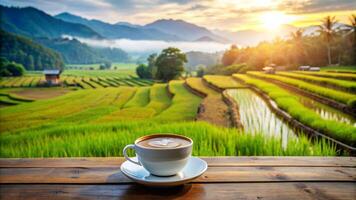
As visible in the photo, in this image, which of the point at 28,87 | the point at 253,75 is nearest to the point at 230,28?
the point at 253,75

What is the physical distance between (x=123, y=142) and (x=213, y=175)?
98 cm

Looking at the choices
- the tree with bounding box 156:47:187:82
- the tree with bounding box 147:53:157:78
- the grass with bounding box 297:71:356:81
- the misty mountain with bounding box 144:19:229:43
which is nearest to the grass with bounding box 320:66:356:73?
the grass with bounding box 297:71:356:81

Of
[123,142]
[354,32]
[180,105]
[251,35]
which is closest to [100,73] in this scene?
[180,105]

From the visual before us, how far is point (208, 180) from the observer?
3.12 feet

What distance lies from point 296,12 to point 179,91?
112cm

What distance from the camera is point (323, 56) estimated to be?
259 centimetres

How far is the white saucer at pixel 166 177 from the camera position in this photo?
0.83 meters

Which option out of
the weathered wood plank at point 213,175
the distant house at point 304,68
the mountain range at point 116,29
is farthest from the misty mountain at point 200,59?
the weathered wood plank at point 213,175

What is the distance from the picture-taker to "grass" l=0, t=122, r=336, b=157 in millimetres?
1859

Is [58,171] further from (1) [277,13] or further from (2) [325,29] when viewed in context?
(2) [325,29]

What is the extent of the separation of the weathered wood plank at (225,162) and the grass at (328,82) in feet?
3.62

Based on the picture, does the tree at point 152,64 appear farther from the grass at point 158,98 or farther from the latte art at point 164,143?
the latte art at point 164,143

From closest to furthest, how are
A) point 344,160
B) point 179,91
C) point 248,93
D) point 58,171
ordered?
point 58,171, point 344,160, point 179,91, point 248,93

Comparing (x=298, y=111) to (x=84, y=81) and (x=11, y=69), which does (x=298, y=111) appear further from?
(x=11, y=69)
